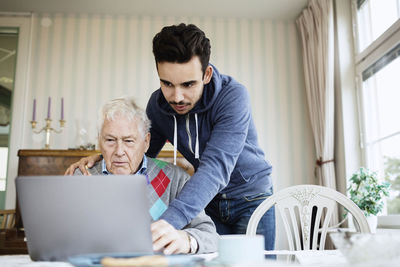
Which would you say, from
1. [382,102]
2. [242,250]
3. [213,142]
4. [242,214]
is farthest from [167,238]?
[382,102]

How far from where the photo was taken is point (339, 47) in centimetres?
360

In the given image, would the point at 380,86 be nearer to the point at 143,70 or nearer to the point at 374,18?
the point at 374,18

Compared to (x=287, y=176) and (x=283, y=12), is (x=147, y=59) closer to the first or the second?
(x=283, y=12)

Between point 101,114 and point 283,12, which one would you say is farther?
point 283,12

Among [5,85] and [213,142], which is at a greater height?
[5,85]

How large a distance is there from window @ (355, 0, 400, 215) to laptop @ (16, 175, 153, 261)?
256cm

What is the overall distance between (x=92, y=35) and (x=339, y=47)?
101 inches

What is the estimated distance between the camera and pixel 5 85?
13.6 ft

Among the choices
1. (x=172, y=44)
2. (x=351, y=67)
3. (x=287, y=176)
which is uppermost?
(x=351, y=67)

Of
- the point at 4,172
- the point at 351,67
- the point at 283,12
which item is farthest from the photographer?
the point at 283,12

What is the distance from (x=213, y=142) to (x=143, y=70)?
9.98 ft

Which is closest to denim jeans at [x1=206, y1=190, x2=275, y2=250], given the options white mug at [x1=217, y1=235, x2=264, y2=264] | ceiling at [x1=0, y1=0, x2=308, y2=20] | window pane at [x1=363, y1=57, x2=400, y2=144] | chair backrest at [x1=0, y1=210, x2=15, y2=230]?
white mug at [x1=217, y1=235, x2=264, y2=264]

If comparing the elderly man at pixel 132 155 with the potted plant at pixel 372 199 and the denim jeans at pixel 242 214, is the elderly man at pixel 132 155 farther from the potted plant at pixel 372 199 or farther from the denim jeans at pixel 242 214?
the potted plant at pixel 372 199

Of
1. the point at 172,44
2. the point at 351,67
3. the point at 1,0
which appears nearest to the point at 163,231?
the point at 172,44
